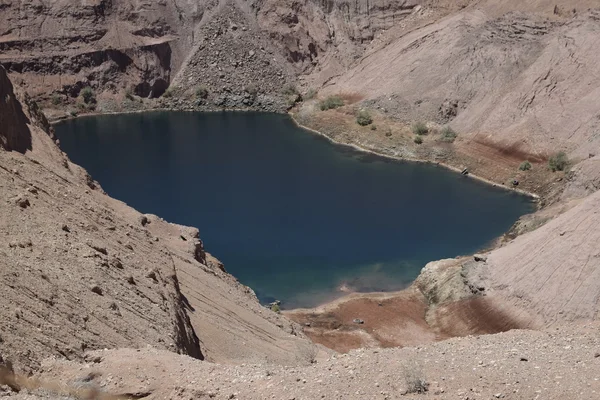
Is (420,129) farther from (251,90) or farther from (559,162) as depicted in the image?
(251,90)

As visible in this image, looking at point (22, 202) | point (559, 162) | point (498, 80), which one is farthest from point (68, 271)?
point (498, 80)

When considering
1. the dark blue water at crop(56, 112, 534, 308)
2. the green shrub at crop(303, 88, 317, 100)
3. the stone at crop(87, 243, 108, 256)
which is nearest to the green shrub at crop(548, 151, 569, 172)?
the dark blue water at crop(56, 112, 534, 308)

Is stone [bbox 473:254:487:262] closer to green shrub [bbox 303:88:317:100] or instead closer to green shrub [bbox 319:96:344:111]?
green shrub [bbox 319:96:344:111]

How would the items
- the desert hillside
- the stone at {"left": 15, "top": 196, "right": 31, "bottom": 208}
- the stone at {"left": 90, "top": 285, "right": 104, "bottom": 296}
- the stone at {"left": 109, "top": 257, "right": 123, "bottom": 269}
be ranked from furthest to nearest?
the stone at {"left": 109, "top": 257, "right": 123, "bottom": 269} → the stone at {"left": 15, "top": 196, "right": 31, "bottom": 208} → the stone at {"left": 90, "top": 285, "right": 104, "bottom": 296} → the desert hillside

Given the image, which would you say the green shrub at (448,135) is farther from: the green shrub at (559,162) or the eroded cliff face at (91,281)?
the eroded cliff face at (91,281)

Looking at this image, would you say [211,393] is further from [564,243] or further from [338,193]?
[338,193]

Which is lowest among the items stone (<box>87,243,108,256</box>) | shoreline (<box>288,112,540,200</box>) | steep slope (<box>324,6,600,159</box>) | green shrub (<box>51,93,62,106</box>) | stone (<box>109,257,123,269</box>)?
shoreline (<box>288,112,540,200</box>)
